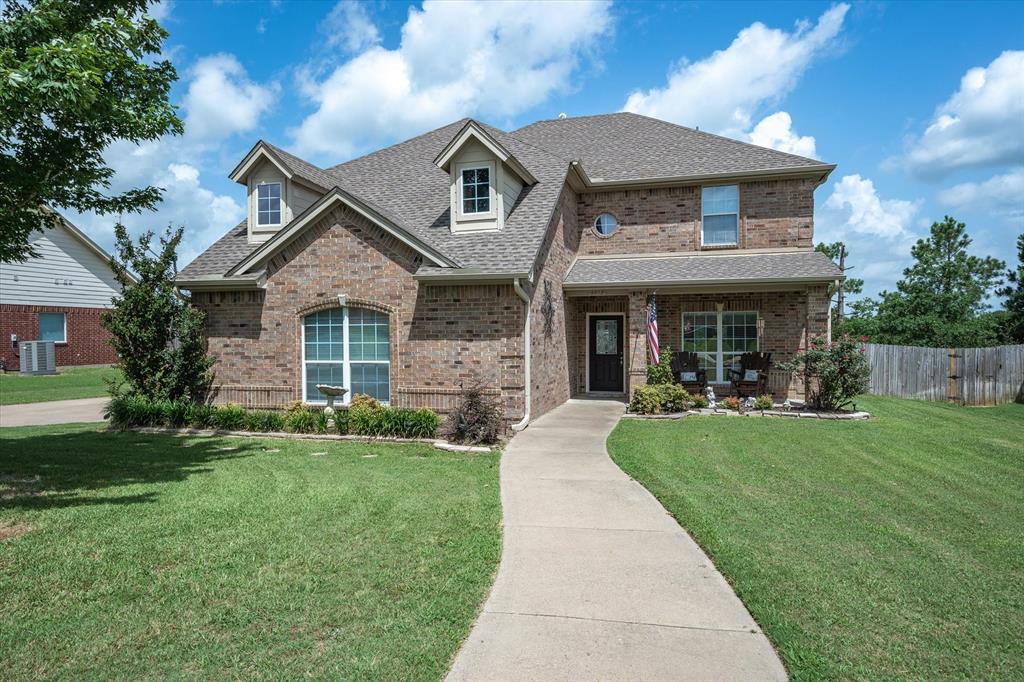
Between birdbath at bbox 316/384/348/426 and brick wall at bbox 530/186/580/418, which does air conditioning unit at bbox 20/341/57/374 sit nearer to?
birdbath at bbox 316/384/348/426

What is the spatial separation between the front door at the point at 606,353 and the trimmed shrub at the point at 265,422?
8.90 metres

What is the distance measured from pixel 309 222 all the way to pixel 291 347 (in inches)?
111

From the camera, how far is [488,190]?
14.2 m

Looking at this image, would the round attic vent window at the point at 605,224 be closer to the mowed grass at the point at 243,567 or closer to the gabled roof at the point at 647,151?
the gabled roof at the point at 647,151

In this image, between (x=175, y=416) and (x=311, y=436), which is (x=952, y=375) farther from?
(x=175, y=416)

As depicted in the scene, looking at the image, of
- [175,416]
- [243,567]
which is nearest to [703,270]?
[175,416]

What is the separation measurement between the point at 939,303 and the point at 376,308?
33439 mm

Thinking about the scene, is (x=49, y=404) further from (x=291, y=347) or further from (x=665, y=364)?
(x=665, y=364)

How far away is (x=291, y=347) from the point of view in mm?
13906

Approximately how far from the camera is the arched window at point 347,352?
527 inches

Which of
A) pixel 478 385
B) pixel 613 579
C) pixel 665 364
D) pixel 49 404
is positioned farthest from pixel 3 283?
pixel 613 579

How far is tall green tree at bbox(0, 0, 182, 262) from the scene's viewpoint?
6492mm

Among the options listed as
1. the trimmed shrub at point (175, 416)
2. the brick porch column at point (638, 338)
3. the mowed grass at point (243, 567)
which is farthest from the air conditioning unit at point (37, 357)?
the brick porch column at point (638, 338)

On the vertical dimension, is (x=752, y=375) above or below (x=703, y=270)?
below
